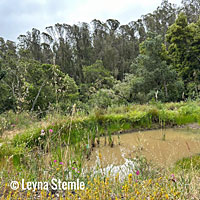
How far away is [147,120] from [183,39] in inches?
331

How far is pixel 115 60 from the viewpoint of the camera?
18.5 m

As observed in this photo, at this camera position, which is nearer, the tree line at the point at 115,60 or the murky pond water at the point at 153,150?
the murky pond water at the point at 153,150

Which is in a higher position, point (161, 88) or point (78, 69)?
point (78, 69)

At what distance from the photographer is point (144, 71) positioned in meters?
10.1

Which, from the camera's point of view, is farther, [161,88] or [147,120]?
[161,88]

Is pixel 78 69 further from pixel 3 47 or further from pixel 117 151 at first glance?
pixel 117 151

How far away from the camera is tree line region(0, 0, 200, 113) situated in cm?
898

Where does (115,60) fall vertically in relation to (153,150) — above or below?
above

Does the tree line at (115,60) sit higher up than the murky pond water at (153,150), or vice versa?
the tree line at (115,60)

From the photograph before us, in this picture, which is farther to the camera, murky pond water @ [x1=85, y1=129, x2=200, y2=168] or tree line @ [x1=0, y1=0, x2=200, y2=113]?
tree line @ [x1=0, y1=0, x2=200, y2=113]

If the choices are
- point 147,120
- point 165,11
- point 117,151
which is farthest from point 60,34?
point 117,151

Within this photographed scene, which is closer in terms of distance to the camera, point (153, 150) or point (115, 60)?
point (153, 150)

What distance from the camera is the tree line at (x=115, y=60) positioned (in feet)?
29.5

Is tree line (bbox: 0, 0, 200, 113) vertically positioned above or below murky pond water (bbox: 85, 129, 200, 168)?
above
